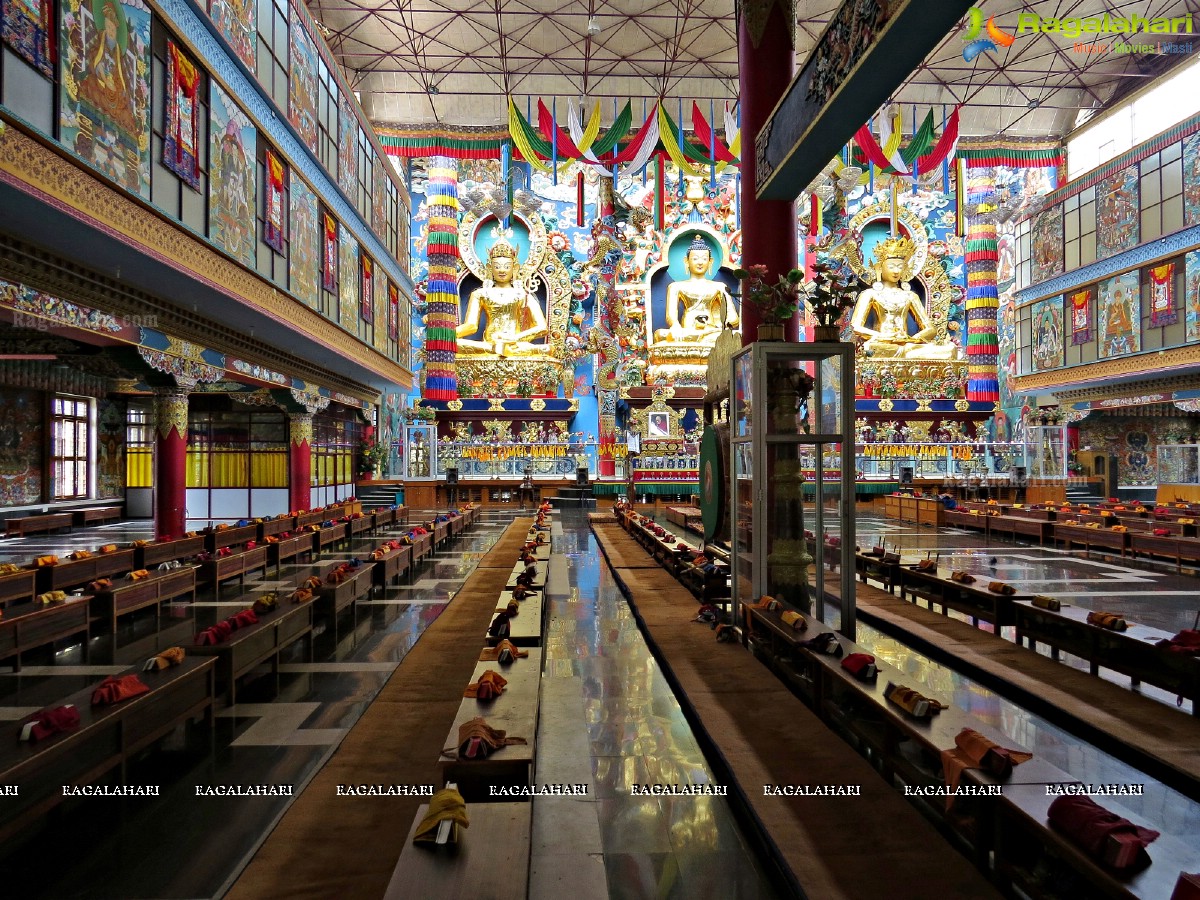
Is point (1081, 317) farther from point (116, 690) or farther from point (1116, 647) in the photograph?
point (116, 690)

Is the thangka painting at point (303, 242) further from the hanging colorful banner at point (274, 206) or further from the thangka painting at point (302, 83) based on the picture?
the thangka painting at point (302, 83)

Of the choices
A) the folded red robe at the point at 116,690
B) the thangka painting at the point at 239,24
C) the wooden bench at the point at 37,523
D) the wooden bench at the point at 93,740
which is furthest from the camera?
the wooden bench at the point at 37,523

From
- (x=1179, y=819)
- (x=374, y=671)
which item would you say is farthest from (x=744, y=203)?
(x=1179, y=819)

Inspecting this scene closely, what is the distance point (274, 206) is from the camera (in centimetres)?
1220

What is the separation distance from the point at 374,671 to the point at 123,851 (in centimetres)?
257

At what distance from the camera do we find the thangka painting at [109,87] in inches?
283

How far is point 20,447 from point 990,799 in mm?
19238

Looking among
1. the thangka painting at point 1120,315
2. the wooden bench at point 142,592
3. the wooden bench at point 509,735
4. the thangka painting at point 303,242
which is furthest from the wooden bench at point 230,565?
the thangka painting at point 1120,315

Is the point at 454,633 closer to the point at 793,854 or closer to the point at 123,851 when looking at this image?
the point at 123,851

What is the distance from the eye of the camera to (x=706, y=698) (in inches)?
180

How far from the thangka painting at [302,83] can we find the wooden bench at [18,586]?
8.66 m

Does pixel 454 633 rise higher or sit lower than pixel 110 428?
lower

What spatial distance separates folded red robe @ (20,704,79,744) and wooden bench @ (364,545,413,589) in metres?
4.96

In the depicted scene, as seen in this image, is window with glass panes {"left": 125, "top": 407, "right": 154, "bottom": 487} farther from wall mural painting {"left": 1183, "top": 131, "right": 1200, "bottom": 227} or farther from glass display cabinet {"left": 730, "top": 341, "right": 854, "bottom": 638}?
wall mural painting {"left": 1183, "top": 131, "right": 1200, "bottom": 227}
